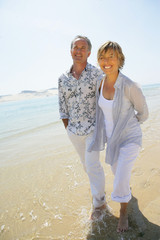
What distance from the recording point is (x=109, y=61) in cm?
229

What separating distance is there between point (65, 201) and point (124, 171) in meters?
1.49

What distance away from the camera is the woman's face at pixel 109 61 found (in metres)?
2.26

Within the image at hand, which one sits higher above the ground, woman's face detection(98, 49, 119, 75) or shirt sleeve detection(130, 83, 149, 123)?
woman's face detection(98, 49, 119, 75)

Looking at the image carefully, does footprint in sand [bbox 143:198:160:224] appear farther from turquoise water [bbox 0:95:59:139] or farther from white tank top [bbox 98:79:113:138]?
turquoise water [bbox 0:95:59:139]

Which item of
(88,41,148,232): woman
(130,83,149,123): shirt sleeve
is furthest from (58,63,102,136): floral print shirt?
(130,83,149,123): shirt sleeve

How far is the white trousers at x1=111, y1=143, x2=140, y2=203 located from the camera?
2184 millimetres

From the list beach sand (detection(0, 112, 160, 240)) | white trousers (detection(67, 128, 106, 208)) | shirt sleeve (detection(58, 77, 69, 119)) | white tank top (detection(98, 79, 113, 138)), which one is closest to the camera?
white tank top (detection(98, 79, 113, 138))

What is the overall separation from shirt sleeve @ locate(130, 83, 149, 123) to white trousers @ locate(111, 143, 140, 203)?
40 centimetres

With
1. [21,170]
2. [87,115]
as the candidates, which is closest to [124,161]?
[87,115]

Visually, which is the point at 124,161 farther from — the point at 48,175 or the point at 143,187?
the point at 48,175

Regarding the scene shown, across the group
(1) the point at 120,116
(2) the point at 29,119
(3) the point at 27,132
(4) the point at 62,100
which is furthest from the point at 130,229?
(2) the point at 29,119

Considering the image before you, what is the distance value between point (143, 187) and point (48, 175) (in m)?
1.99

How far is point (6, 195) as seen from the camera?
143 inches

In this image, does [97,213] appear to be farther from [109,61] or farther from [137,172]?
[109,61]
